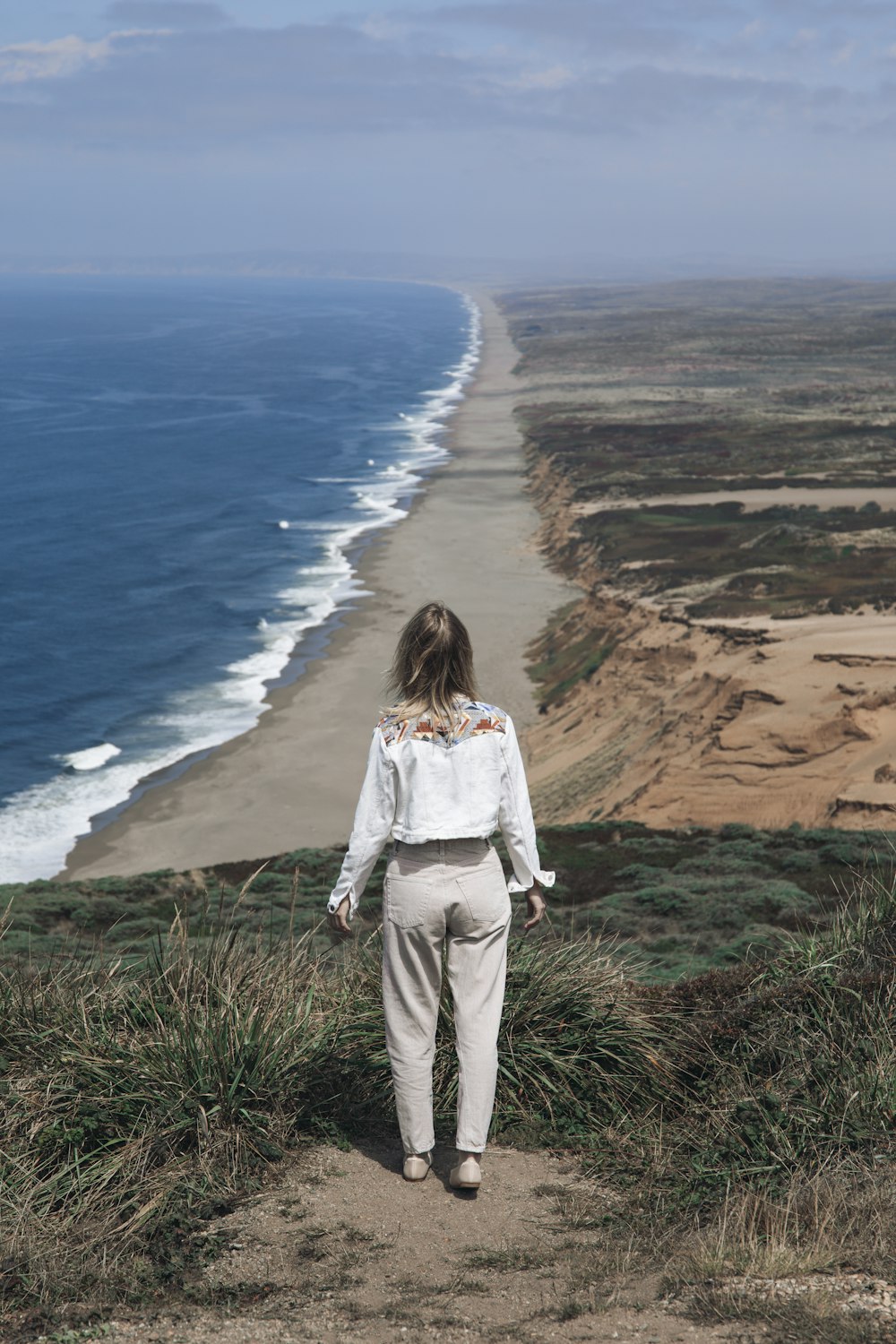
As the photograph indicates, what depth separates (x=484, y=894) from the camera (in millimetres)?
4562

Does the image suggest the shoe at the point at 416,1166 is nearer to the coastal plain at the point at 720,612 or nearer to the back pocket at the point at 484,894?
the back pocket at the point at 484,894

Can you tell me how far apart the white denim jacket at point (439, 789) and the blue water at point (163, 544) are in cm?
1817

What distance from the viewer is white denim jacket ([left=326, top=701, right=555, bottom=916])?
455 centimetres

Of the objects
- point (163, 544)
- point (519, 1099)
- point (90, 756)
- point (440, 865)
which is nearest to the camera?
point (440, 865)

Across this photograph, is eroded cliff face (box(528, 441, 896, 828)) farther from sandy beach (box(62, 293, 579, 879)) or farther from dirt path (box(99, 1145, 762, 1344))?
dirt path (box(99, 1145, 762, 1344))

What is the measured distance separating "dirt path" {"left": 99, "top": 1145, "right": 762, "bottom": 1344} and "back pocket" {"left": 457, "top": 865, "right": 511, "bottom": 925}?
1.07m

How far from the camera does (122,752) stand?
27547mm

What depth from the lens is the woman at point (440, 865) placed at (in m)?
4.55

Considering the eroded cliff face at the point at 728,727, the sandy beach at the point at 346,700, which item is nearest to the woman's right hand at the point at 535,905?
the sandy beach at the point at 346,700

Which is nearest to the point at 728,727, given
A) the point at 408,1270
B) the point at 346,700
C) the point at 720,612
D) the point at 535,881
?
the point at 720,612

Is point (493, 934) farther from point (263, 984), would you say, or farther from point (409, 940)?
point (263, 984)

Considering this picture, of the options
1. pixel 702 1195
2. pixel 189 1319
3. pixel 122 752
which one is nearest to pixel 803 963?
pixel 702 1195

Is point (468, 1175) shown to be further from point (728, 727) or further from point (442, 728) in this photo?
point (728, 727)

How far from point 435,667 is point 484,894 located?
0.86 meters
